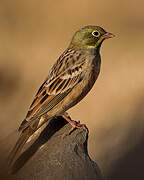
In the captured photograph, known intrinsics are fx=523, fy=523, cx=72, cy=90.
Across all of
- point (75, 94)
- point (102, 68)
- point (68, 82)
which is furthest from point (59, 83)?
point (102, 68)

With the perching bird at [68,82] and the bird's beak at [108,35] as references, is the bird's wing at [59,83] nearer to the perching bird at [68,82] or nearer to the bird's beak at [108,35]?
the perching bird at [68,82]

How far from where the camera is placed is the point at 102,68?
11297 mm

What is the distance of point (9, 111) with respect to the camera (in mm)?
10547

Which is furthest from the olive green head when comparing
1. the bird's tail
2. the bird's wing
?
the bird's tail

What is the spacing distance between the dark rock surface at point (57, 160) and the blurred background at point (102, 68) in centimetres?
296

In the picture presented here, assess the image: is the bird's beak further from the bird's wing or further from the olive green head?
the bird's wing

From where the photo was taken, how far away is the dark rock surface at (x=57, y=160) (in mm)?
5414

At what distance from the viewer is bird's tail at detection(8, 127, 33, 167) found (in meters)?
5.90

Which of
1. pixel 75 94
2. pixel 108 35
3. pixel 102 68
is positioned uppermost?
pixel 108 35

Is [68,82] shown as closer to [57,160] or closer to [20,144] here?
[20,144]

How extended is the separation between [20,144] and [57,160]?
2.14ft

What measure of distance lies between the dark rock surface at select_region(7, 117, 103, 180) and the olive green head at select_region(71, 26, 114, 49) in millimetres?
1278

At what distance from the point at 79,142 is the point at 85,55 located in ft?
4.61

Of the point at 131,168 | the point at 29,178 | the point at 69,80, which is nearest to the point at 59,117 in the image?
the point at 69,80
